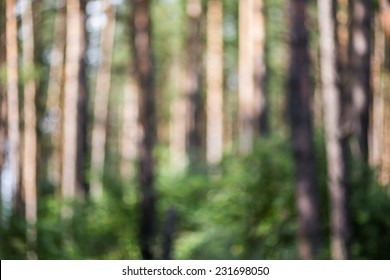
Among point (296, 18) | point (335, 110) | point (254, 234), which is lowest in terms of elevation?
point (254, 234)

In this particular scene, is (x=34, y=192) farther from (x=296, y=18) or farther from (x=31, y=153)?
(x=296, y=18)

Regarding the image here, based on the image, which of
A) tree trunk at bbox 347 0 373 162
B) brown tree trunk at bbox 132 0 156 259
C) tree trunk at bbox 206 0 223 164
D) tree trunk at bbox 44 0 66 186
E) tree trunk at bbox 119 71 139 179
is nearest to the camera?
brown tree trunk at bbox 132 0 156 259

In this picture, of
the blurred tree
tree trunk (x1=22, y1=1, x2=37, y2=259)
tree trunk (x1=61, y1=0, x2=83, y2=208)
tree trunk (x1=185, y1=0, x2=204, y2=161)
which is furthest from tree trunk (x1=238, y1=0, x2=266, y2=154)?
tree trunk (x1=22, y1=1, x2=37, y2=259)

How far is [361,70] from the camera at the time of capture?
11.6m

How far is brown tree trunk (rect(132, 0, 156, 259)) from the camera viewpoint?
1038cm

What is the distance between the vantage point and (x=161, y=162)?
16.8 meters

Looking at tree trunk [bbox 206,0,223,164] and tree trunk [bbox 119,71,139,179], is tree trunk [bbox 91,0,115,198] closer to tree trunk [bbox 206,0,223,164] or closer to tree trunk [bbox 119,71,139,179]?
tree trunk [bbox 119,71,139,179]

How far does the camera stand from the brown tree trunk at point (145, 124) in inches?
408

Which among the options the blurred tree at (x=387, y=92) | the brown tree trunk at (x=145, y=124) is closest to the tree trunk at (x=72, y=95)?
the brown tree trunk at (x=145, y=124)

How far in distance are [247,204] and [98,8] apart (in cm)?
686

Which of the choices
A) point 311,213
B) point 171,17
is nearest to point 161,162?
point 311,213

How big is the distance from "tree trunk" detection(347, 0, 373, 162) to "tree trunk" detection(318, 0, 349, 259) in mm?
2793

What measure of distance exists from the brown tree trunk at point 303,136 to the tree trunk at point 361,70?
2.13 m

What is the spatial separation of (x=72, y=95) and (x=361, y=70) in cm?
541
